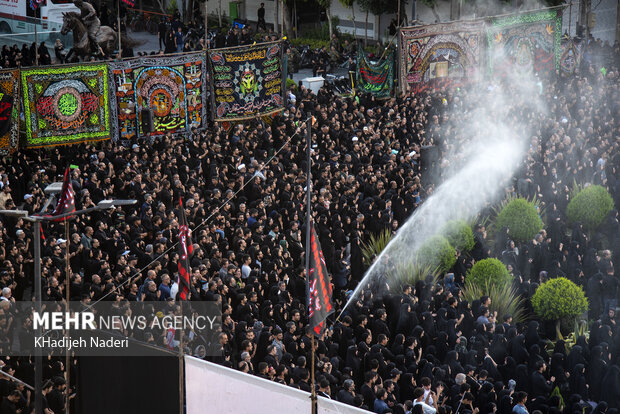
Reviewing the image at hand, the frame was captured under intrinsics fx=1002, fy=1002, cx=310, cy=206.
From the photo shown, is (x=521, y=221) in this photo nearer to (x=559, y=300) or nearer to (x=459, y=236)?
(x=459, y=236)

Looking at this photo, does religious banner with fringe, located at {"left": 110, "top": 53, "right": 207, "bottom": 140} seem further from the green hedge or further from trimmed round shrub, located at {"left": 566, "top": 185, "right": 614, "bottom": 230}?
the green hedge

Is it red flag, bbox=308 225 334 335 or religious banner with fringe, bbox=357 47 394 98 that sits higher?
religious banner with fringe, bbox=357 47 394 98

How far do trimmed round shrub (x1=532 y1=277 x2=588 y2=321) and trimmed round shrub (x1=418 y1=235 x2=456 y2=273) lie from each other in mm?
2168

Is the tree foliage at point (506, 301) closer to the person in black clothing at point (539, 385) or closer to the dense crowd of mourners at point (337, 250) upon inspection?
the dense crowd of mourners at point (337, 250)

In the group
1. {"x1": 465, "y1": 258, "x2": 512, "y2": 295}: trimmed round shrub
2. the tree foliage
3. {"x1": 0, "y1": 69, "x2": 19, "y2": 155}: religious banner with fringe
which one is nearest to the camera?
the tree foliage

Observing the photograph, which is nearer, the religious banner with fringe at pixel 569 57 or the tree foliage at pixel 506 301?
the tree foliage at pixel 506 301

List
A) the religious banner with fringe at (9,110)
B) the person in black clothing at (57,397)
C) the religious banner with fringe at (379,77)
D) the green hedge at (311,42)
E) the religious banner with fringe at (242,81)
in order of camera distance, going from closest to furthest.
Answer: the person in black clothing at (57,397) < the religious banner with fringe at (9,110) < the religious banner with fringe at (242,81) < the religious banner with fringe at (379,77) < the green hedge at (311,42)

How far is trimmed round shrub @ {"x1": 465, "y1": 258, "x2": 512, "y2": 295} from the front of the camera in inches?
700

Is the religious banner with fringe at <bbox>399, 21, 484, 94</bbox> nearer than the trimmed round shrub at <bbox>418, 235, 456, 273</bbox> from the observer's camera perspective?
No

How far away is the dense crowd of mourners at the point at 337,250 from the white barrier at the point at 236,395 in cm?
116

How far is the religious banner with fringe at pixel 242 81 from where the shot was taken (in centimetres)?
2612

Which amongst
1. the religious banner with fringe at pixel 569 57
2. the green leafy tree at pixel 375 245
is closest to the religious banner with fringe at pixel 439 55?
the religious banner with fringe at pixel 569 57

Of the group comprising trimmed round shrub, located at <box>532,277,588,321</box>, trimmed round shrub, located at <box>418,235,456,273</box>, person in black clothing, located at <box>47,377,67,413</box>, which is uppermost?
trimmed round shrub, located at <box>418,235,456,273</box>
